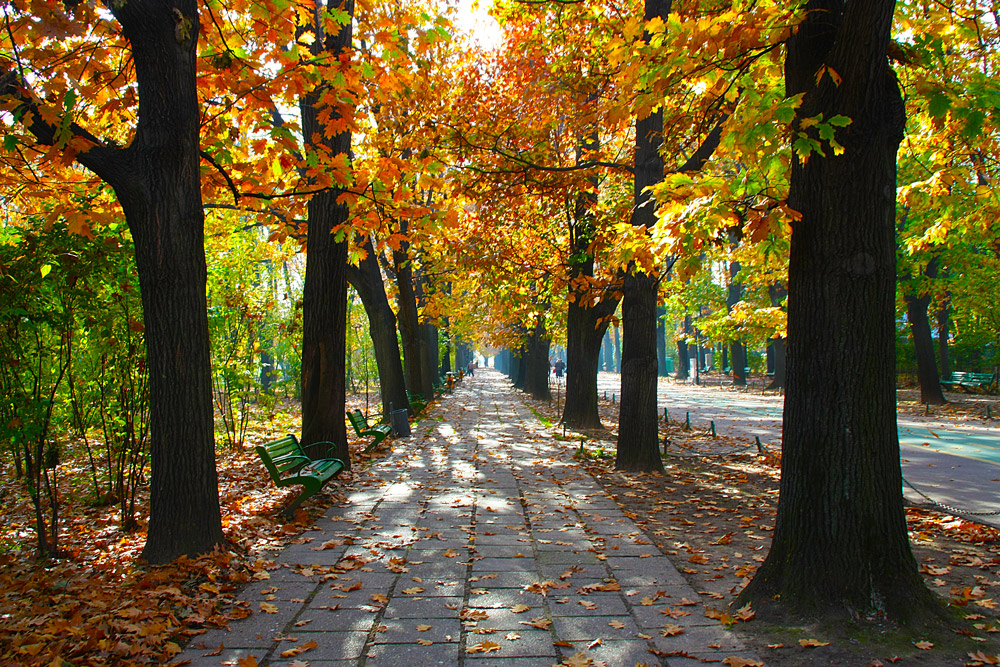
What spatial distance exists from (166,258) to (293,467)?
299 cm

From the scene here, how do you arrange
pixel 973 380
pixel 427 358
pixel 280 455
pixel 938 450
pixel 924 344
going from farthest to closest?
pixel 427 358
pixel 973 380
pixel 924 344
pixel 938 450
pixel 280 455

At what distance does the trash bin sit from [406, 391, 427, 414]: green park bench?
13.9 feet

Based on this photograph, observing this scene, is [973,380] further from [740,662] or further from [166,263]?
[166,263]

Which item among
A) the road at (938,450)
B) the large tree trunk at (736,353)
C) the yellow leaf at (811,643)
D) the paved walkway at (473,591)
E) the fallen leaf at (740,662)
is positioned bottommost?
the paved walkway at (473,591)

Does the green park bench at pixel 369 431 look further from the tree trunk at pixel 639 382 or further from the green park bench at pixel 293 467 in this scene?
the tree trunk at pixel 639 382

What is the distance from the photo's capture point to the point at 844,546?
378cm

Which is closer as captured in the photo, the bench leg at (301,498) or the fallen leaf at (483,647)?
the fallen leaf at (483,647)

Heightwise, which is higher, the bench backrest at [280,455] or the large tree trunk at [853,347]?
the large tree trunk at [853,347]

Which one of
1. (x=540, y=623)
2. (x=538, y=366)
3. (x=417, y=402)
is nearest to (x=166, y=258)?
(x=540, y=623)

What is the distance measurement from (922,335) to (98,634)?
2320 cm

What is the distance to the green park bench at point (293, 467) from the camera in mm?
6264

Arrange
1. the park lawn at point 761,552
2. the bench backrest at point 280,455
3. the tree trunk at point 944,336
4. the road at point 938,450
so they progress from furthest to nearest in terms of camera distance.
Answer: the tree trunk at point 944,336 < the road at point 938,450 < the bench backrest at point 280,455 < the park lawn at point 761,552

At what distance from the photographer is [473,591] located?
174 inches

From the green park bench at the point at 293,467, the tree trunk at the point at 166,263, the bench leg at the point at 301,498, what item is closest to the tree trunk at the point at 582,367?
the green park bench at the point at 293,467
